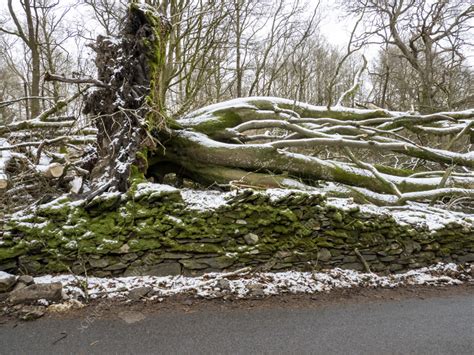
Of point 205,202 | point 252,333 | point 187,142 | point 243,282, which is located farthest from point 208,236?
point 187,142

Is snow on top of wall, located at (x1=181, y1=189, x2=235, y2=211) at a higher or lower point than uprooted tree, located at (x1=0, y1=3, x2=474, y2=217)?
lower

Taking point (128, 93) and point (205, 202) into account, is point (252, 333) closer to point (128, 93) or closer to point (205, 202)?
point (205, 202)

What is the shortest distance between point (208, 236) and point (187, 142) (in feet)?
8.63

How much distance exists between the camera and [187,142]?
6.18 m

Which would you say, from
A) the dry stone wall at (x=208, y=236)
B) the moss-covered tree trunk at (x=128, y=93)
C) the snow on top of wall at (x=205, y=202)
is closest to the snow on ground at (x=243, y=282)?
the dry stone wall at (x=208, y=236)

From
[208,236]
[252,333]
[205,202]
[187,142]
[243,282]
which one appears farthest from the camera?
[187,142]

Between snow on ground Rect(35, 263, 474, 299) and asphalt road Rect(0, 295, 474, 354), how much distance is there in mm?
342

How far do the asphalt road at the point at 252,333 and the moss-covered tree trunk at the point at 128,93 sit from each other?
2415 millimetres

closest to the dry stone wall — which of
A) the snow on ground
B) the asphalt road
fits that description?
the snow on ground

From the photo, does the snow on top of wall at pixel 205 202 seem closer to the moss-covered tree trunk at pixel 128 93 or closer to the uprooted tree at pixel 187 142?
the uprooted tree at pixel 187 142

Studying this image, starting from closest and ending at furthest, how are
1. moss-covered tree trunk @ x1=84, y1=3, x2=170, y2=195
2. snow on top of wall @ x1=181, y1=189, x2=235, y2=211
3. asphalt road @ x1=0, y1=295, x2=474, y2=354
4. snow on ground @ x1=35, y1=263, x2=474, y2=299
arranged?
asphalt road @ x1=0, y1=295, x2=474, y2=354
snow on ground @ x1=35, y1=263, x2=474, y2=299
snow on top of wall @ x1=181, y1=189, x2=235, y2=211
moss-covered tree trunk @ x1=84, y1=3, x2=170, y2=195

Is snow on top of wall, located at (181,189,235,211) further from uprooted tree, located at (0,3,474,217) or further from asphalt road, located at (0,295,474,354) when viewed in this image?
asphalt road, located at (0,295,474,354)

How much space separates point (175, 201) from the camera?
4340 millimetres

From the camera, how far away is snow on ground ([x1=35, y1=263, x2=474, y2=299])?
142 inches
